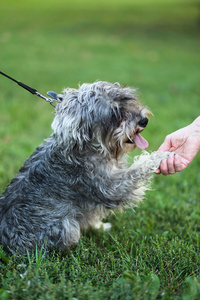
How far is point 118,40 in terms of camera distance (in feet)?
70.4

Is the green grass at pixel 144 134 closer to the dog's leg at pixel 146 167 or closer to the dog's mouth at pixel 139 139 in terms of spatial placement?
the dog's leg at pixel 146 167

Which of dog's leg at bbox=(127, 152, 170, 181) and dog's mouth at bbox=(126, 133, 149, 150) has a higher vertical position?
dog's mouth at bbox=(126, 133, 149, 150)

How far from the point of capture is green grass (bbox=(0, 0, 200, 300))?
298cm

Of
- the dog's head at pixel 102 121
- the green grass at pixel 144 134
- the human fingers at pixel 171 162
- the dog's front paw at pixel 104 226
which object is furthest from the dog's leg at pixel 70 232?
the human fingers at pixel 171 162

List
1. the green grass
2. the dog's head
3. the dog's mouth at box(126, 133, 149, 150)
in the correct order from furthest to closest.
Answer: the dog's mouth at box(126, 133, 149, 150) → the dog's head → the green grass

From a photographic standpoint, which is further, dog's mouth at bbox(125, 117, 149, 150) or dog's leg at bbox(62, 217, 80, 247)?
dog's leg at bbox(62, 217, 80, 247)

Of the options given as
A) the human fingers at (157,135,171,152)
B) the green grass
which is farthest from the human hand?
the green grass

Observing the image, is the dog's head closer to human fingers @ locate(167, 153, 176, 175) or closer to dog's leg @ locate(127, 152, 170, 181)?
dog's leg @ locate(127, 152, 170, 181)

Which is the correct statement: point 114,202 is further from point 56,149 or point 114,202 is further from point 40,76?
point 40,76

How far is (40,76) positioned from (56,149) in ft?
31.6

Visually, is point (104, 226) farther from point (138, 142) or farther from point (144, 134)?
point (144, 134)

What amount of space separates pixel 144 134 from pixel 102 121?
14.9ft

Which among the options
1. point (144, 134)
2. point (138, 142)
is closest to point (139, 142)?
point (138, 142)

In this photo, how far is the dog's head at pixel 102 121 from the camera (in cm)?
353
